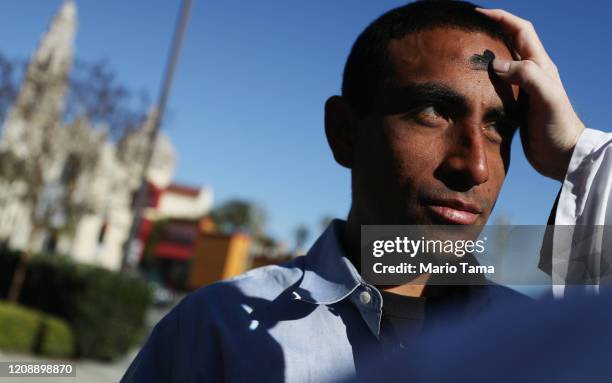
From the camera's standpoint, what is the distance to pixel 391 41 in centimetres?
136

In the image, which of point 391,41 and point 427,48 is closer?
point 427,48

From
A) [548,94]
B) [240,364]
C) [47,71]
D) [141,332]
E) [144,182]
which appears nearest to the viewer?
[548,94]

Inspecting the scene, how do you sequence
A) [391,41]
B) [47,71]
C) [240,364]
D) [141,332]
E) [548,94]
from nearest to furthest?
[548,94] → [240,364] → [391,41] → [141,332] → [47,71]

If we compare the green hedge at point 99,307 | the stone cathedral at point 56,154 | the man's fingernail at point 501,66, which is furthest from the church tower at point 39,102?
the man's fingernail at point 501,66

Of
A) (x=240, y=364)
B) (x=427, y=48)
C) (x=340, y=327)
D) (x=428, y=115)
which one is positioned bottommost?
(x=240, y=364)

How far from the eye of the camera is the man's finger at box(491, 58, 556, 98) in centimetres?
111

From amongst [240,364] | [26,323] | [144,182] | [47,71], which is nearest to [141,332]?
[26,323]

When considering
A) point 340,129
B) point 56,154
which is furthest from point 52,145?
point 340,129

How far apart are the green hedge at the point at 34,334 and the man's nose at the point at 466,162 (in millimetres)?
13670

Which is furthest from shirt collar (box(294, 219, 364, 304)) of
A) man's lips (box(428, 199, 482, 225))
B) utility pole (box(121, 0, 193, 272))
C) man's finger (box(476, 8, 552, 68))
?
utility pole (box(121, 0, 193, 272))

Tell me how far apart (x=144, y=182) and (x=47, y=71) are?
6782 mm

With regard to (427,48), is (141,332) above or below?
below

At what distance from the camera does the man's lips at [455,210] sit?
109 centimetres

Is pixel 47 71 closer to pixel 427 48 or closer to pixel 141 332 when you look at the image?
pixel 141 332
